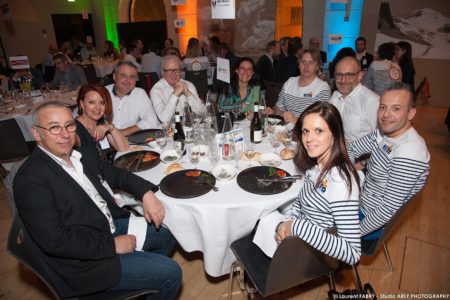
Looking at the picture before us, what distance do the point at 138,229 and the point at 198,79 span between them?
3.89 m

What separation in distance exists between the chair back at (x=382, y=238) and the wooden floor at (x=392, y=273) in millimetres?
583

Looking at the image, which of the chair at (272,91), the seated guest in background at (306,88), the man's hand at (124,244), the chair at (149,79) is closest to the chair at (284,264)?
the man's hand at (124,244)

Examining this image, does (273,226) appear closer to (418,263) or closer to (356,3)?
(418,263)

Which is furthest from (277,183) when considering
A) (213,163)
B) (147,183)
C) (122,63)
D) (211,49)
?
(211,49)

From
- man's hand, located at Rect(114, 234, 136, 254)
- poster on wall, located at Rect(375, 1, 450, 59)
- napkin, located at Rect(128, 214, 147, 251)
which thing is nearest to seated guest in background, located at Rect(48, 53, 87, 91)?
napkin, located at Rect(128, 214, 147, 251)

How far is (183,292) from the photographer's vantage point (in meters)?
2.17

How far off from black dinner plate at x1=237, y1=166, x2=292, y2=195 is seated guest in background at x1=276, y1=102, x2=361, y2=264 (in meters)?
0.19

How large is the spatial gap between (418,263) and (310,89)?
6.30ft

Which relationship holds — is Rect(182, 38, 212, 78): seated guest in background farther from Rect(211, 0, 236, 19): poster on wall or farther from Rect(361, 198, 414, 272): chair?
Rect(361, 198, 414, 272): chair

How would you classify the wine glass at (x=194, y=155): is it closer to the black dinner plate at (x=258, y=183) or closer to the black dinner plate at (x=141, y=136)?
the black dinner plate at (x=258, y=183)

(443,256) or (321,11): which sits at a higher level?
(321,11)

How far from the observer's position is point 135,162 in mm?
2129

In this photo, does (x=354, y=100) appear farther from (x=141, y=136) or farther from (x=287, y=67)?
(x=287, y=67)

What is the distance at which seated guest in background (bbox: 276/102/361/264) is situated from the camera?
1298 mm
